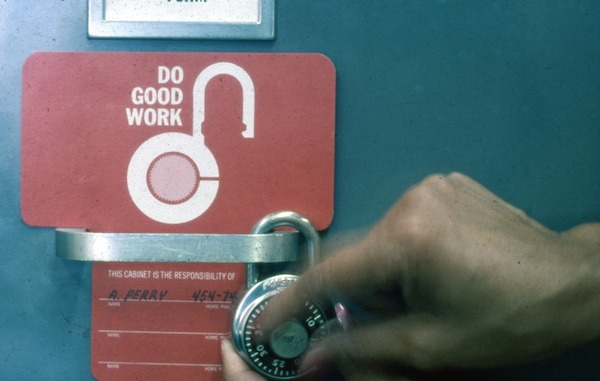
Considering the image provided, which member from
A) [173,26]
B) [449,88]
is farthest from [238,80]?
[449,88]

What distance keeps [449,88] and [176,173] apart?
26 cm

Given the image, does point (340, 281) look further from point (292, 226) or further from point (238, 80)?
point (238, 80)

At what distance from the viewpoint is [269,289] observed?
61 centimetres

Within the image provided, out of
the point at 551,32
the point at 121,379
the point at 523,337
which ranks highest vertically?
the point at 551,32

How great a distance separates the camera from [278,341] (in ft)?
1.98

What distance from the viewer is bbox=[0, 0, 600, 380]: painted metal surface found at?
62 cm

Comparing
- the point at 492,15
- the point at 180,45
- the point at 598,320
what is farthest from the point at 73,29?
the point at 598,320

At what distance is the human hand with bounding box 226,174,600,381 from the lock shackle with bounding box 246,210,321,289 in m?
0.08

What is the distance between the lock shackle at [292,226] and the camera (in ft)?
2.04

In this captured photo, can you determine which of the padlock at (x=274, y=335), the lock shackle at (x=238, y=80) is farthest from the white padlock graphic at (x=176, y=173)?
the padlock at (x=274, y=335)

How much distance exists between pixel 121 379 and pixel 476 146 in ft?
1.29

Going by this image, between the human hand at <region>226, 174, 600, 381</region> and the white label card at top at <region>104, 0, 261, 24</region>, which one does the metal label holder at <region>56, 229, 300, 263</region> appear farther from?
the white label card at top at <region>104, 0, 261, 24</region>

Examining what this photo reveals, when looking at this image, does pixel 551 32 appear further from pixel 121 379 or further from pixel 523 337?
pixel 121 379

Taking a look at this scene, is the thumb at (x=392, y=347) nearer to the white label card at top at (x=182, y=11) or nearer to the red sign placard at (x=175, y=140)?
the red sign placard at (x=175, y=140)
